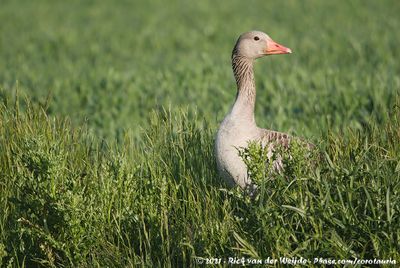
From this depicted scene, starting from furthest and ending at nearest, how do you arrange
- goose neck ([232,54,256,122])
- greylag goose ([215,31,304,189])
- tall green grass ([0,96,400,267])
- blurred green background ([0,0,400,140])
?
blurred green background ([0,0,400,140])
goose neck ([232,54,256,122])
greylag goose ([215,31,304,189])
tall green grass ([0,96,400,267])

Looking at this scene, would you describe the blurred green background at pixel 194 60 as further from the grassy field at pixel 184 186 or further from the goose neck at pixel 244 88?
the goose neck at pixel 244 88

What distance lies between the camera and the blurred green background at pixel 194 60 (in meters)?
10.3

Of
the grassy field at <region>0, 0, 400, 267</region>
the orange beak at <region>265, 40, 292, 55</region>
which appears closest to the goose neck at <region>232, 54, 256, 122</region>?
the orange beak at <region>265, 40, 292, 55</region>

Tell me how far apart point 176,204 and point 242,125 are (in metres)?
0.96

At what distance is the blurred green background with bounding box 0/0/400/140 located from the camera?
10.3 m

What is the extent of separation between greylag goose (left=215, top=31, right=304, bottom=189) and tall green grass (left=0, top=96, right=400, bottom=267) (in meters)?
0.25

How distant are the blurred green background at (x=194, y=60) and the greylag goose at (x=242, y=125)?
0.86 meters

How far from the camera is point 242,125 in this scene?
19.8ft

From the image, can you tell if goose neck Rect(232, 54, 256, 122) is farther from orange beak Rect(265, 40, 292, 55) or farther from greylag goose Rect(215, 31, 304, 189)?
orange beak Rect(265, 40, 292, 55)

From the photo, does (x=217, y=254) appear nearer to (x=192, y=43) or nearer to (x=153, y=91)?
(x=153, y=91)

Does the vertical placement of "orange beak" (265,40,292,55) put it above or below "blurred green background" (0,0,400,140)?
above

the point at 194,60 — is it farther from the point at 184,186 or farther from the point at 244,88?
the point at 184,186

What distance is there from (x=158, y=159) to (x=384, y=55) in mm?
9095

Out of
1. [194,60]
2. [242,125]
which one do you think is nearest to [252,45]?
[242,125]
